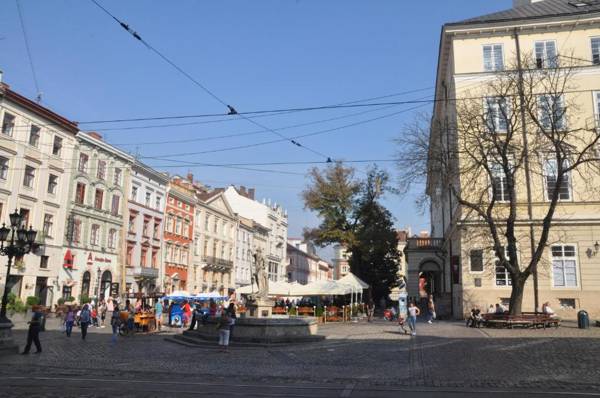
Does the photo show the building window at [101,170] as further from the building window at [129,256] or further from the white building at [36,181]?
the building window at [129,256]

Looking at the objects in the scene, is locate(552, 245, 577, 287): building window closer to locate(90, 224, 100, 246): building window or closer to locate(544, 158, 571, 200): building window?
locate(544, 158, 571, 200): building window

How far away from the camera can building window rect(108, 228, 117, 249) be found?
1843 inches

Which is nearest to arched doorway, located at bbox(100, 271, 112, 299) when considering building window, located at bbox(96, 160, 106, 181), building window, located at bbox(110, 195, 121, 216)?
building window, located at bbox(110, 195, 121, 216)

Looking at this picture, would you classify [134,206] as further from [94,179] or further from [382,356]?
[382,356]

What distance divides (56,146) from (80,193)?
15.7 ft

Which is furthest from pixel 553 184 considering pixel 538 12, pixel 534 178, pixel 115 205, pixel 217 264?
pixel 217 264

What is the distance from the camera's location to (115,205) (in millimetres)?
47625

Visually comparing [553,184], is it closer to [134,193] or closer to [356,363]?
[356,363]

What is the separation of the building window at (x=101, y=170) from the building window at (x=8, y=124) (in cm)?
1000

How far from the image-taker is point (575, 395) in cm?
954

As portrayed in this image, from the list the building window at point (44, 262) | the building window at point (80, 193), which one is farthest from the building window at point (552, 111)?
the building window at point (80, 193)

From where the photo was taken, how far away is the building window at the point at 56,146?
3997 cm

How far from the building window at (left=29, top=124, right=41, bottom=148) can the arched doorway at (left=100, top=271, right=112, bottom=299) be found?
1321 centimetres

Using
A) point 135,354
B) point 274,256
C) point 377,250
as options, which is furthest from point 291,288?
point 274,256
